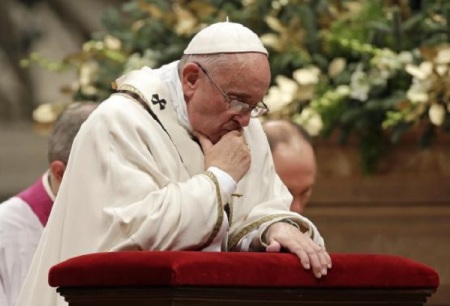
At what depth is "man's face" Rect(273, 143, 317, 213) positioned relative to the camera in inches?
283

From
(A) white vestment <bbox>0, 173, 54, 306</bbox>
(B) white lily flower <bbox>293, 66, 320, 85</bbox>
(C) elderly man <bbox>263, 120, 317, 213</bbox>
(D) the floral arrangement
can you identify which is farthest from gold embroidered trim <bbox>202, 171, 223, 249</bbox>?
(B) white lily flower <bbox>293, 66, 320, 85</bbox>

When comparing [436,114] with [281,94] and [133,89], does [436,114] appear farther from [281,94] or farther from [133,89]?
[133,89]

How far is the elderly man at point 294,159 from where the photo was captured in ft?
23.6

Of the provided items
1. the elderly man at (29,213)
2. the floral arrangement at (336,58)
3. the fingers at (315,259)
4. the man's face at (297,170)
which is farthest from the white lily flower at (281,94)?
the fingers at (315,259)

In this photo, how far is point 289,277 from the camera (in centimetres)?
477

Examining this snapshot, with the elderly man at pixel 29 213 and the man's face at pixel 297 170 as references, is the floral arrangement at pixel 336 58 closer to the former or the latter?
the man's face at pixel 297 170

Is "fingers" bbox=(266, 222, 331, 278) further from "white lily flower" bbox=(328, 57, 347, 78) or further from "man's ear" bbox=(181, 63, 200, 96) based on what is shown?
"white lily flower" bbox=(328, 57, 347, 78)

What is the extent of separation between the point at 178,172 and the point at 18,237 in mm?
2024

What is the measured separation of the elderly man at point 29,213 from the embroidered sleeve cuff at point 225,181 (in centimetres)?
193

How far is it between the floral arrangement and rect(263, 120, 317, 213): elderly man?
1.67 ft

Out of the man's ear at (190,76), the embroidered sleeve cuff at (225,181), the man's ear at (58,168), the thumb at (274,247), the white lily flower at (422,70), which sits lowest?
the man's ear at (58,168)

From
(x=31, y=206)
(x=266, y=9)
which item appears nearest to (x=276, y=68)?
(x=266, y=9)

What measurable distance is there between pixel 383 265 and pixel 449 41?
3259mm

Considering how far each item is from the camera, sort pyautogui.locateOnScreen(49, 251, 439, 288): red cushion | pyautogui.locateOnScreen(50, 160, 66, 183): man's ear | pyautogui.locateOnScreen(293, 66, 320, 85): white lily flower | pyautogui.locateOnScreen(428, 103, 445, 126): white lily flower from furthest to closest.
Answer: pyautogui.locateOnScreen(293, 66, 320, 85): white lily flower
pyautogui.locateOnScreen(428, 103, 445, 126): white lily flower
pyautogui.locateOnScreen(50, 160, 66, 183): man's ear
pyautogui.locateOnScreen(49, 251, 439, 288): red cushion
